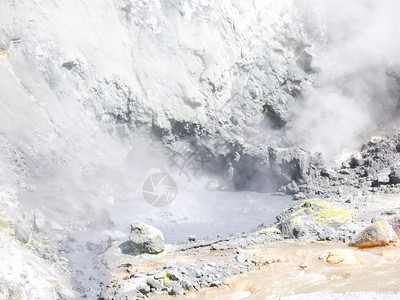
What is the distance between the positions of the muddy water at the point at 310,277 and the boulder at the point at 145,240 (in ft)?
10.3

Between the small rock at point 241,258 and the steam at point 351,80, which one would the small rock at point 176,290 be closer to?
the small rock at point 241,258

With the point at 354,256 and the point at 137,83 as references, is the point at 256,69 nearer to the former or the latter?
the point at 137,83

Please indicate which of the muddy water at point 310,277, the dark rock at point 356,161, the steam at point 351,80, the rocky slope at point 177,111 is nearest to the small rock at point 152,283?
the muddy water at point 310,277

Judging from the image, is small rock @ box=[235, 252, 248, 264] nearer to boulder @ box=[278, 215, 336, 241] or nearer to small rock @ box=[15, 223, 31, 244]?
boulder @ box=[278, 215, 336, 241]

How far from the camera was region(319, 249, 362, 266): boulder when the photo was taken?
1117 centimetres

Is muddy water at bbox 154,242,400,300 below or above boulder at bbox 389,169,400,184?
below

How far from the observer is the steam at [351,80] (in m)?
25.4

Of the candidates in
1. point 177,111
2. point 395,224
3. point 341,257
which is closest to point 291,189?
point 177,111

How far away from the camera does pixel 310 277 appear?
10.8 metres

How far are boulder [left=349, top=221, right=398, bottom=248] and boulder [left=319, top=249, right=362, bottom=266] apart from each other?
0.84 m

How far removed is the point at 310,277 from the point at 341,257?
121 cm

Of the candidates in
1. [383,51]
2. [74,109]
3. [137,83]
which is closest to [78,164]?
[74,109]

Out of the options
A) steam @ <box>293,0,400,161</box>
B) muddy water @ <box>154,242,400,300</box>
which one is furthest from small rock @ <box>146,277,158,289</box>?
steam @ <box>293,0,400,161</box>

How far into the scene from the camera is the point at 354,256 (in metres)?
11.4
